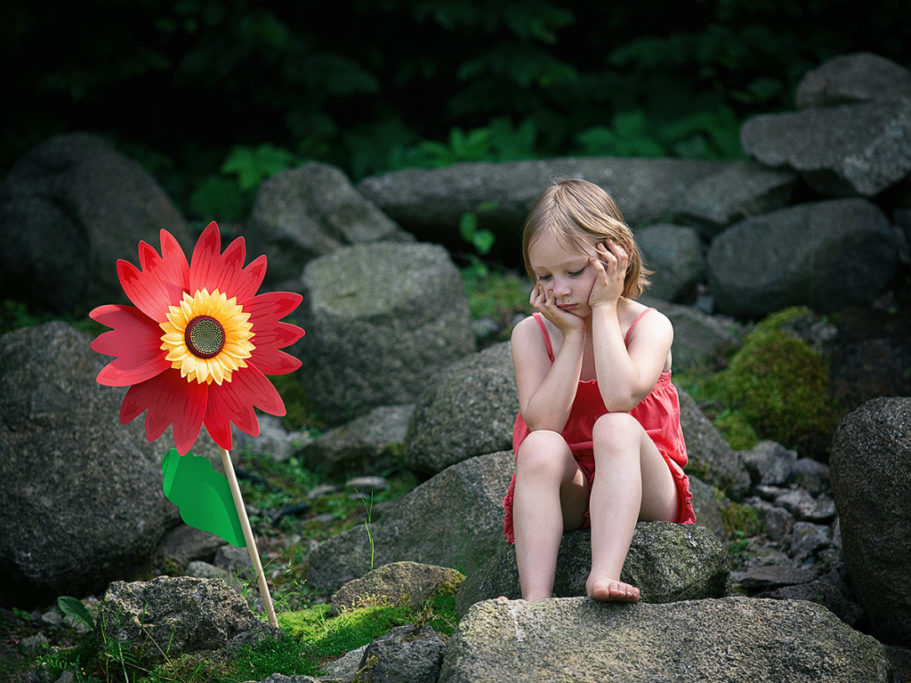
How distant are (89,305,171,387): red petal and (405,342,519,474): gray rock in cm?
168

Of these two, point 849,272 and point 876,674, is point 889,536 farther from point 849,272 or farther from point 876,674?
point 849,272

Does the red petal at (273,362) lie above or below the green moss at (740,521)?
above

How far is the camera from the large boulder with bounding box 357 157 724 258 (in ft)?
22.4

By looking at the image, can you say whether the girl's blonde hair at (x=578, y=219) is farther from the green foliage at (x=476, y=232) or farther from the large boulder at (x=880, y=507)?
the green foliage at (x=476, y=232)

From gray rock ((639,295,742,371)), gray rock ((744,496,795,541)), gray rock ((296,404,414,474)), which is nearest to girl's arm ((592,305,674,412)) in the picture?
gray rock ((744,496,795,541))

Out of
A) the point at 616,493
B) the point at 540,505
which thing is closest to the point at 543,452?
the point at 540,505

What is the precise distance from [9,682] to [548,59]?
611 centimetres

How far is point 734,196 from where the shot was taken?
641cm

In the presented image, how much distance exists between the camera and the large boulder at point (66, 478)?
3768 mm

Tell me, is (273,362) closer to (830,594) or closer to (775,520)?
(830,594)

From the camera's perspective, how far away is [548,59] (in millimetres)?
7480

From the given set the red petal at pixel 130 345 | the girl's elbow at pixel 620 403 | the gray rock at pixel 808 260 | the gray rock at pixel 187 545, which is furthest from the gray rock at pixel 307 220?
the girl's elbow at pixel 620 403

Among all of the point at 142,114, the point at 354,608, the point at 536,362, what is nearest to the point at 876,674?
the point at 536,362

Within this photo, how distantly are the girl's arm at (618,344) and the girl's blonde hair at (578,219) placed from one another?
0.19 ft
